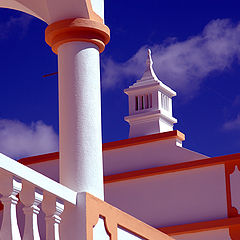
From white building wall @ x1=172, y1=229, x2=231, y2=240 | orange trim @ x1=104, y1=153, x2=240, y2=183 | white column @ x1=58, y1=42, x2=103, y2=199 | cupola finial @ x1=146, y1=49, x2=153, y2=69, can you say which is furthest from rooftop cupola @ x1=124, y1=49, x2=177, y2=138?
white column @ x1=58, y1=42, x2=103, y2=199

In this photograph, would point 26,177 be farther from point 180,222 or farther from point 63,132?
point 180,222

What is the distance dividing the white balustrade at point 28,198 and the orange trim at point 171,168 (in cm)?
610

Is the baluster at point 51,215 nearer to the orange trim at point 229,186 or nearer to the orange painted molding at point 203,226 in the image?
the orange painted molding at point 203,226

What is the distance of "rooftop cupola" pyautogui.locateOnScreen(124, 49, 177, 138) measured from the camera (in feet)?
45.8

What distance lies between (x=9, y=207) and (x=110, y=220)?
1429 millimetres

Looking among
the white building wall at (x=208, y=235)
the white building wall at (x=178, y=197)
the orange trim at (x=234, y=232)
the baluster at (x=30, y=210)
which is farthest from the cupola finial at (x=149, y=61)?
the baluster at (x=30, y=210)

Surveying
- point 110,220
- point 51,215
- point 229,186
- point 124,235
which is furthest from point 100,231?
point 229,186

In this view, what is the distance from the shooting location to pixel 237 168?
1176cm

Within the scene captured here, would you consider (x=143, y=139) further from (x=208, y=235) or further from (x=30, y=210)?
(x=30, y=210)

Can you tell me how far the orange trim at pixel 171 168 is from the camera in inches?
465

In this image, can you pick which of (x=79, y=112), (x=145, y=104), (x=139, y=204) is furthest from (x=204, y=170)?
(x=79, y=112)

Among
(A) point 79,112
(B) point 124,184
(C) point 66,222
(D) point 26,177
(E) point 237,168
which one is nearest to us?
(D) point 26,177

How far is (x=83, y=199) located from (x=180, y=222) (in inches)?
237

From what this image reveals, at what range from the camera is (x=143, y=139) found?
13.2 m
